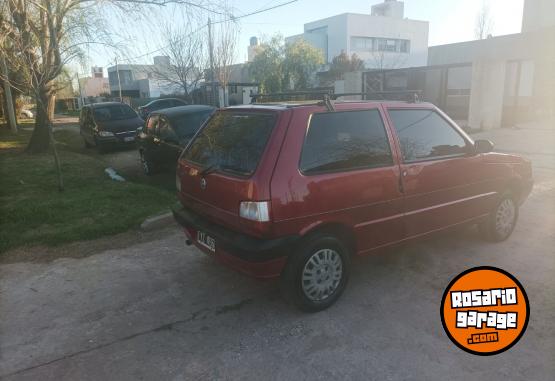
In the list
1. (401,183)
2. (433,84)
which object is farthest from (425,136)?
(433,84)

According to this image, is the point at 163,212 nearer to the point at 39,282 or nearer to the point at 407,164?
the point at 39,282

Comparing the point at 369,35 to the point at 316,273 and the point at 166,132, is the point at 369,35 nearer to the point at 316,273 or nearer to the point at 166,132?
the point at 166,132

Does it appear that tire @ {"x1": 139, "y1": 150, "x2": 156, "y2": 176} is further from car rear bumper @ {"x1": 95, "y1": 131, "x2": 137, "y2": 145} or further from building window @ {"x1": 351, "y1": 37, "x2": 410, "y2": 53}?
building window @ {"x1": 351, "y1": 37, "x2": 410, "y2": 53}

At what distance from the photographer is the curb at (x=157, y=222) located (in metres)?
5.73

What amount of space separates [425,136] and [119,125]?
1218cm

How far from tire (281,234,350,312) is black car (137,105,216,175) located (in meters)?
5.17

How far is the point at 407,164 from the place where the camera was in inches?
154

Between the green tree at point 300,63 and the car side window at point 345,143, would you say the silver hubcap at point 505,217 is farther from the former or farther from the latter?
the green tree at point 300,63

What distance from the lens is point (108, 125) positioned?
14.0 meters

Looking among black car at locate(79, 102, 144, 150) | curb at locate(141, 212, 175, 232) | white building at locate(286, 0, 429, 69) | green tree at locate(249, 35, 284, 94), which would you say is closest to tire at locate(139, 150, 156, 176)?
curb at locate(141, 212, 175, 232)

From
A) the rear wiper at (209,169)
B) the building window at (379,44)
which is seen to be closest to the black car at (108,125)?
the rear wiper at (209,169)

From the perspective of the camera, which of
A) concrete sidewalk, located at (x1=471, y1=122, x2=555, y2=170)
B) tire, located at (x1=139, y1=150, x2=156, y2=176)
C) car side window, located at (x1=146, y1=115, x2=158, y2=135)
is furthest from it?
concrete sidewalk, located at (x1=471, y1=122, x2=555, y2=170)

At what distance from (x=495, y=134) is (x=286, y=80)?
79.9ft

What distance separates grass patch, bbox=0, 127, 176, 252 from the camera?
18.3 ft
